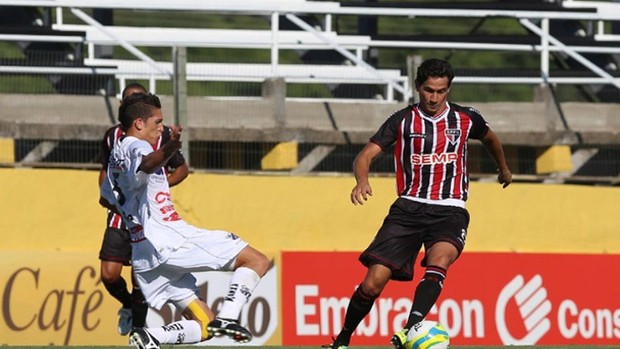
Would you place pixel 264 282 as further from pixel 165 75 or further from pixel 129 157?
pixel 129 157

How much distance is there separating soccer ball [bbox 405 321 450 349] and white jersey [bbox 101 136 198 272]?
1488mm

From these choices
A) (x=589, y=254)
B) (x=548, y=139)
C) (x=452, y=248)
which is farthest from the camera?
(x=548, y=139)

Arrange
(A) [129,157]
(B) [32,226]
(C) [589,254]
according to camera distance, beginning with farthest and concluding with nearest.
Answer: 1. (C) [589,254]
2. (B) [32,226]
3. (A) [129,157]

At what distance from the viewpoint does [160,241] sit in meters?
9.55

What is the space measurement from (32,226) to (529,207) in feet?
16.5

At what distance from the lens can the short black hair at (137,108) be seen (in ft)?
31.5

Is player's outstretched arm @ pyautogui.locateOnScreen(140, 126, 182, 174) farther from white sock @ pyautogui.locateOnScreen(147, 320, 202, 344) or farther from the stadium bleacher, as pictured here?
the stadium bleacher

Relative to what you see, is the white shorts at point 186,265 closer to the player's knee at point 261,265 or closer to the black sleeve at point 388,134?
the player's knee at point 261,265

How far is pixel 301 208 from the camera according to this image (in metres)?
15.5

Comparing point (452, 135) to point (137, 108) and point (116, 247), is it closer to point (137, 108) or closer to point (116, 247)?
point (137, 108)

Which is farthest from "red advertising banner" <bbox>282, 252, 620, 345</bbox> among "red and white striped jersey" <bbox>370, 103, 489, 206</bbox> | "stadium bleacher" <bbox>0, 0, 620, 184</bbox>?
"red and white striped jersey" <bbox>370, 103, 489, 206</bbox>

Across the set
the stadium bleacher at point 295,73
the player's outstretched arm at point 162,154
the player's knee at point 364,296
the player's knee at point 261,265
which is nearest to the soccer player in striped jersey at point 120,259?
the player's knee at point 364,296

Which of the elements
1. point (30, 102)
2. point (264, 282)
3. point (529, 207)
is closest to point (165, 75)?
point (30, 102)

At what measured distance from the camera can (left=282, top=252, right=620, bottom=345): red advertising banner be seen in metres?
14.8
